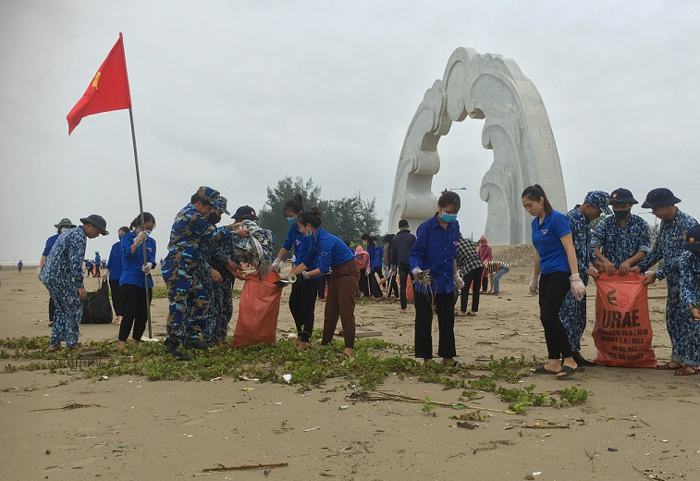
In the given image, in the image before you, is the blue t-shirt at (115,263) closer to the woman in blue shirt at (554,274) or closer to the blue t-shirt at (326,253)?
the blue t-shirt at (326,253)

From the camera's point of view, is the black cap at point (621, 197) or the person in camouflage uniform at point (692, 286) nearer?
the person in camouflage uniform at point (692, 286)

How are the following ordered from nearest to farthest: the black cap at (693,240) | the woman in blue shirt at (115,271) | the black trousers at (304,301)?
1. the black cap at (693,240)
2. the black trousers at (304,301)
3. the woman in blue shirt at (115,271)

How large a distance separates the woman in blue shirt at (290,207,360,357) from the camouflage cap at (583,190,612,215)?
2537 millimetres

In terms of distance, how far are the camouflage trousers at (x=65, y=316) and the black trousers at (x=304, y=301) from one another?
97.4 inches

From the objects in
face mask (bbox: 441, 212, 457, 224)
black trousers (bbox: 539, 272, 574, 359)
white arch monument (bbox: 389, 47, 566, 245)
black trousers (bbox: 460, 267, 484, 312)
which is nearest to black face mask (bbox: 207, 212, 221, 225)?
face mask (bbox: 441, 212, 457, 224)

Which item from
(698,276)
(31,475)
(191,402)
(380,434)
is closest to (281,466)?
(380,434)

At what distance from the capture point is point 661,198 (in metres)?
5.82

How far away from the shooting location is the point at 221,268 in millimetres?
7367

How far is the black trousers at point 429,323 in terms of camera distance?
5922 millimetres

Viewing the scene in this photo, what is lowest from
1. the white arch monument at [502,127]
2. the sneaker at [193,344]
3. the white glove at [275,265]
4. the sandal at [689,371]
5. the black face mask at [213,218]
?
the sandal at [689,371]

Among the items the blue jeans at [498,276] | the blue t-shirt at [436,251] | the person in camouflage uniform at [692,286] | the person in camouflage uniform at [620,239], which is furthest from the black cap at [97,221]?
the blue jeans at [498,276]

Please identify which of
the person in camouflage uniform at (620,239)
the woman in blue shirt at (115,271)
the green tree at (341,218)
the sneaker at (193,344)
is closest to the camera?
the person in camouflage uniform at (620,239)

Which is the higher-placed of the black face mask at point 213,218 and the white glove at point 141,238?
the black face mask at point 213,218

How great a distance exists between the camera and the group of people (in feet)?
18.4
